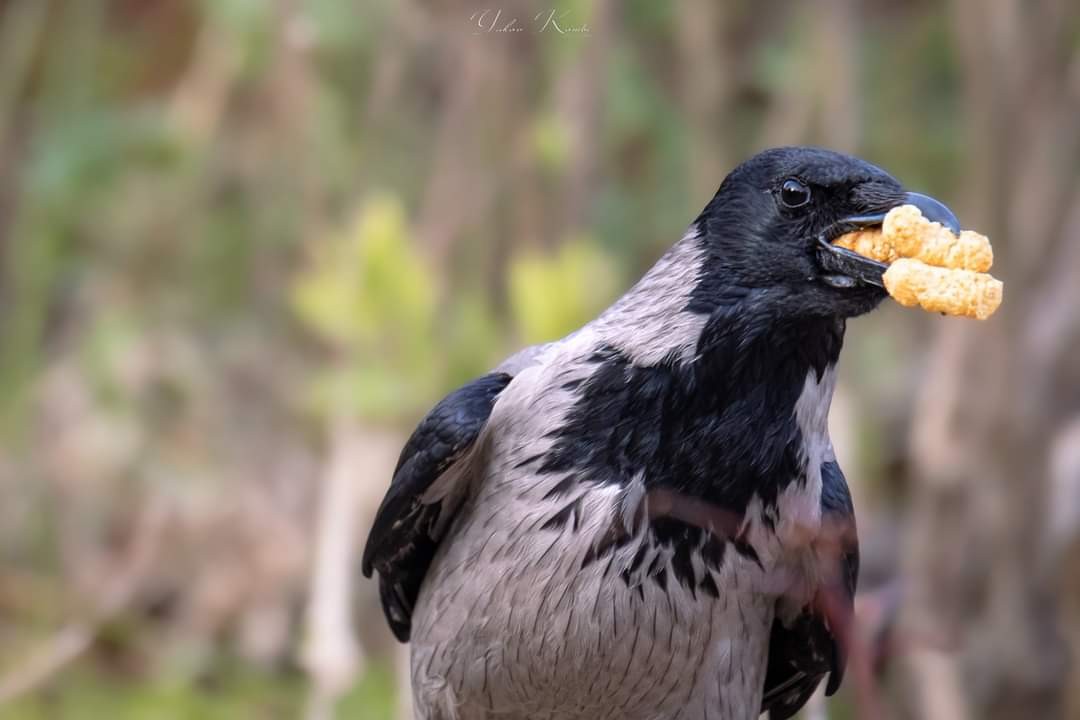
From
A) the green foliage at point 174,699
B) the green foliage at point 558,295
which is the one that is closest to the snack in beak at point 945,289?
the green foliage at point 558,295

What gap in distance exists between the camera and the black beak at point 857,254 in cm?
220

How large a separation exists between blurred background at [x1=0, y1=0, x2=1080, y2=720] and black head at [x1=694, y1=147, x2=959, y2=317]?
1.57 m

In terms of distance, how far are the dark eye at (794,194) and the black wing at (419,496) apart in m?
0.66

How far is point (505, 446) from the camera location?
2.62 meters

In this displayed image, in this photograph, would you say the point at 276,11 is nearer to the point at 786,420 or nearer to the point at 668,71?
the point at 668,71

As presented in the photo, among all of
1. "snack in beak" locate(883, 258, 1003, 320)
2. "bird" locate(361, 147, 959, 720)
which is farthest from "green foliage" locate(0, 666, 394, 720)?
"snack in beak" locate(883, 258, 1003, 320)

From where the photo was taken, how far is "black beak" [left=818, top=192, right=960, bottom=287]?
2201 mm

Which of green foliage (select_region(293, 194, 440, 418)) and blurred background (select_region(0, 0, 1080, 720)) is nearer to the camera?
green foliage (select_region(293, 194, 440, 418))

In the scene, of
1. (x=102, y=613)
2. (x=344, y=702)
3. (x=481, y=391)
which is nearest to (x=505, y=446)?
(x=481, y=391)

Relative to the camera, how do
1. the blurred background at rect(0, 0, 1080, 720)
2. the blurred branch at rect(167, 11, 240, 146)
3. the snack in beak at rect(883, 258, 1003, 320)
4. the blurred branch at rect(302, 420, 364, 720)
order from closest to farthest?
the snack in beak at rect(883, 258, 1003, 320) < the blurred branch at rect(302, 420, 364, 720) < the blurred background at rect(0, 0, 1080, 720) < the blurred branch at rect(167, 11, 240, 146)

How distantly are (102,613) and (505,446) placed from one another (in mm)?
3695

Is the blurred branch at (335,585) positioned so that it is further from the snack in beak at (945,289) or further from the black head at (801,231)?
the snack in beak at (945,289)

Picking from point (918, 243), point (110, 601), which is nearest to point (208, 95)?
point (110, 601)

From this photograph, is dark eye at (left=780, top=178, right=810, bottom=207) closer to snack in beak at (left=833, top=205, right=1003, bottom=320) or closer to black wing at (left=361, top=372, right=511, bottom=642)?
snack in beak at (left=833, top=205, right=1003, bottom=320)
